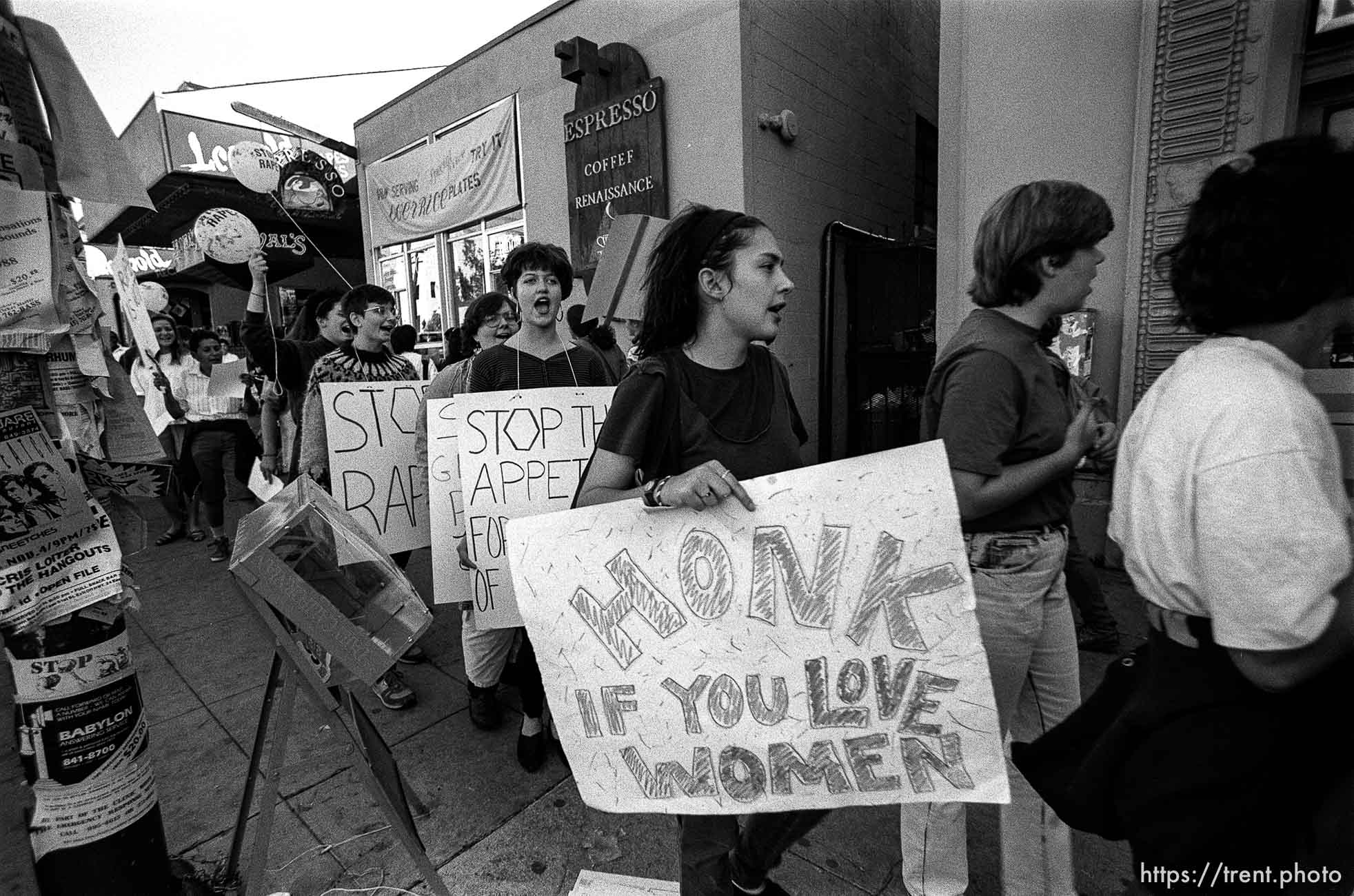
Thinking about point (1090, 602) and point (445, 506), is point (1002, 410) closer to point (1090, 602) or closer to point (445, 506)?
point (445, 506)

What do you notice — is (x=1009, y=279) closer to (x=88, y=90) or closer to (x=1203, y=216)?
(x=1203, y=216)

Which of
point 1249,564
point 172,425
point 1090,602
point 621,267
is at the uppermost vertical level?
point 621,267

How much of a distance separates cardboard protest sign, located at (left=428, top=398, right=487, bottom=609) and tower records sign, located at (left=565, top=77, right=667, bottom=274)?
426 centimetres

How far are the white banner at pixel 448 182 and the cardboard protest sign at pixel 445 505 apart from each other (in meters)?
5.95

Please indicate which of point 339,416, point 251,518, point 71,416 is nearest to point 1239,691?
point 251,518

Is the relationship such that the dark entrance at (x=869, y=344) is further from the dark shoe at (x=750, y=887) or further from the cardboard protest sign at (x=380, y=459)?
the dark shoe at (x=750, y=887)

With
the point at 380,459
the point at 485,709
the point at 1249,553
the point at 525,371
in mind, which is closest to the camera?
the point at 1249,553

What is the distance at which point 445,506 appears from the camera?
2.78m

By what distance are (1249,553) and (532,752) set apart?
94.1 inches

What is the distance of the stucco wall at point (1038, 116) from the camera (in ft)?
13.5

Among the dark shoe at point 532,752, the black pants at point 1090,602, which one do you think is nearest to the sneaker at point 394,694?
the dark shoe at point 532,752

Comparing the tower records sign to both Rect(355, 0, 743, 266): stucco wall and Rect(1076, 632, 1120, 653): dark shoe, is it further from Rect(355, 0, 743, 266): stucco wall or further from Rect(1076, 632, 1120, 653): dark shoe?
Rect(1076, 632, 1120, 653): dark shoe

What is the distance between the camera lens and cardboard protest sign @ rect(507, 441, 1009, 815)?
4.31 ft

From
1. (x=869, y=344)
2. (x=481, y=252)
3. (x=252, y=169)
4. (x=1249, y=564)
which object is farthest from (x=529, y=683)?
(x=252, y=169)
